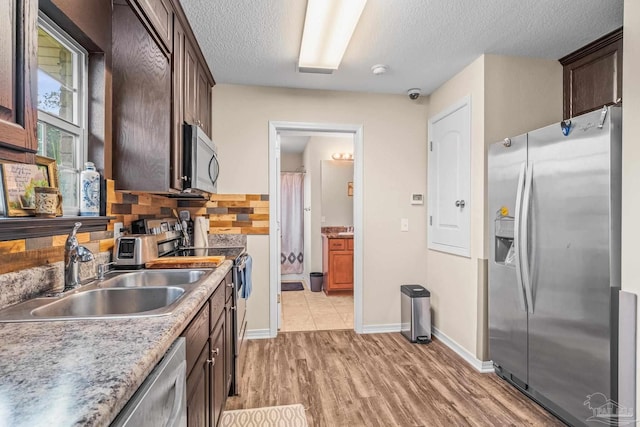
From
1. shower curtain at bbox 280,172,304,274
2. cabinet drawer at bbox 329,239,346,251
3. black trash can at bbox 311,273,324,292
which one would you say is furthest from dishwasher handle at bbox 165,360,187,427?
shower curtain at bbox 280,172,304,274

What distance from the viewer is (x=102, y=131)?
66.9 inches

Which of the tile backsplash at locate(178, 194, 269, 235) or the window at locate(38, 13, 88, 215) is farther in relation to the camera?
the tile backsplash at locate(178, 194, 269, 235)

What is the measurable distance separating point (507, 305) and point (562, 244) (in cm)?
62

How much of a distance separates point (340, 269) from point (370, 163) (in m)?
1.97

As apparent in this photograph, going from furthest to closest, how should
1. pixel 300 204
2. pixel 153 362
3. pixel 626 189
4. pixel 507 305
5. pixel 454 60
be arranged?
pixel 300 204
pixel 454 60
pixel 507 305
pixel 626 189
pixel 153 362

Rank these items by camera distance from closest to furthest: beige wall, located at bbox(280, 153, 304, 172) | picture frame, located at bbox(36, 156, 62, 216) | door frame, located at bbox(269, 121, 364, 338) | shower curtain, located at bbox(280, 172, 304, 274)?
1. picture frame, located at bbox(36, 156, 62, 216)
2. door frame, located at bbox(269, 121, 364, 338)
3. shower curtain, located at bbox(280, 172, 304, 274)
4. beige wall, located at bbox(280, 153, 304, 172)

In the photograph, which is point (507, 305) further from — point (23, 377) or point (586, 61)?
point (23, 377)

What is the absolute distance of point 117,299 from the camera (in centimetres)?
144

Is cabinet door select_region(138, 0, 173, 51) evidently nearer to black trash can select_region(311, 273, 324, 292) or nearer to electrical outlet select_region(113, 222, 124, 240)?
electrical outlet select_region(113, 222, 124, 240)

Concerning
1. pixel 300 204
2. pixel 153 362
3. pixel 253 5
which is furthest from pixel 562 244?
pixel 300 204

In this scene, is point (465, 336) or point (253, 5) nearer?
point (253, 5)

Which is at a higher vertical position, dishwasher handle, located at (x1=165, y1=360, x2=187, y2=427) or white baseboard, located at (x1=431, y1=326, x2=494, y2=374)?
dishwasher handle, located at (x1=165, y1=360, x2=187, y2=427)

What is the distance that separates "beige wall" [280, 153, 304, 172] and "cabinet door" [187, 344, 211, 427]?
5110mm

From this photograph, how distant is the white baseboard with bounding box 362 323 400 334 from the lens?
328cm
